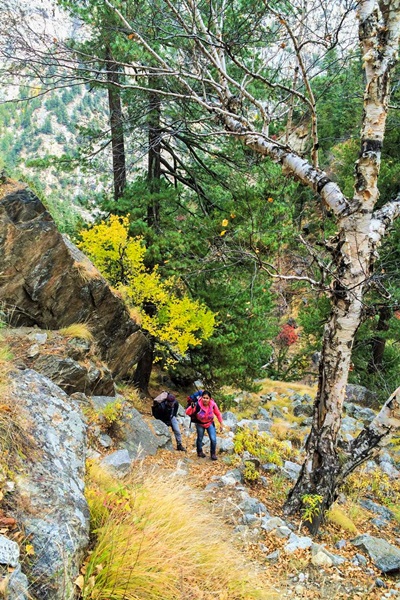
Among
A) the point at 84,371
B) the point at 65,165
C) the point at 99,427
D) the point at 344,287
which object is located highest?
the point at 65,165

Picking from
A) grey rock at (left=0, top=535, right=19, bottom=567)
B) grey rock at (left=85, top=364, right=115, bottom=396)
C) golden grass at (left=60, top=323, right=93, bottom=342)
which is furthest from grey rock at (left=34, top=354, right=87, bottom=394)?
grey rock at (left=0, top=535, right=19, bottom=567)

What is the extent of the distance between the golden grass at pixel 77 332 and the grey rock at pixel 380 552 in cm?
557

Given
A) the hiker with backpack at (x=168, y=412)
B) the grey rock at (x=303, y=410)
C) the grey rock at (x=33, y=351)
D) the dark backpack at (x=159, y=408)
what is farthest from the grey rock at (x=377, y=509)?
the grey rock at (x=303, y=410)

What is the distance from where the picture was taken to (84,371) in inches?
288

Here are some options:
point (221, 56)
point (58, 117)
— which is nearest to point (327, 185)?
point (221, 56)

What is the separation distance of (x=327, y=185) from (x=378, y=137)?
2.37 feet

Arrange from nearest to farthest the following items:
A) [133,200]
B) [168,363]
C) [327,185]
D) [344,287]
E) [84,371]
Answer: [344,287], [327,185], [84,371], [133,200], [168,363]

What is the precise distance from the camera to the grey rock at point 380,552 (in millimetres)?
4180

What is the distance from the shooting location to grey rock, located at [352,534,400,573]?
418 cm

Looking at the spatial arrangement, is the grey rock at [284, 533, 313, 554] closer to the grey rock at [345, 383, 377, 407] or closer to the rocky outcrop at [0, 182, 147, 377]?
the rocky outcrop at [0, 182, 147, 377]

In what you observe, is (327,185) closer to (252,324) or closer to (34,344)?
(34,344)

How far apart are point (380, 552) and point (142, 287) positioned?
23.4 feet

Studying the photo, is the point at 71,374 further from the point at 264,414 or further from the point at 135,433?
the point at 264,414

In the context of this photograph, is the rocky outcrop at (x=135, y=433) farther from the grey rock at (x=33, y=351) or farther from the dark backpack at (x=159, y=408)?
the grey rock at (x=33, y=351)
